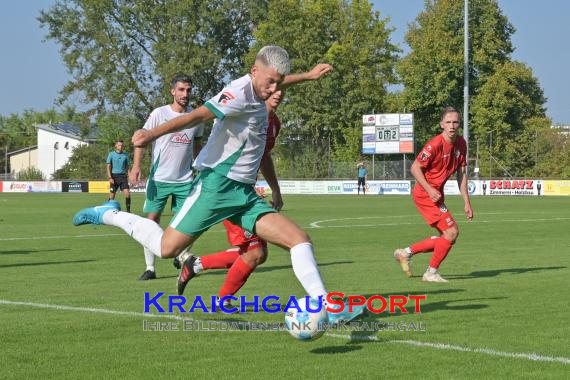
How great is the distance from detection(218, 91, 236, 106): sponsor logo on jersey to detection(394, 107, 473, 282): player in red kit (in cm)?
480

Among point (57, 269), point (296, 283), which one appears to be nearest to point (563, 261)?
point (296, 283)

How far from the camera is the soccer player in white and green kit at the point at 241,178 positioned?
21.6ft

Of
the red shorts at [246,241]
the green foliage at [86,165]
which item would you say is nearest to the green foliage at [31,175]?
the green foliage at [86,165]

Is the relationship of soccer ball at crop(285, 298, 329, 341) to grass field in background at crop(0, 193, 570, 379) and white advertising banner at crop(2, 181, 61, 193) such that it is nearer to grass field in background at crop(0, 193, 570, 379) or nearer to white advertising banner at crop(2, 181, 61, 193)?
grass field in background at crop(0, 193, 570, 379)

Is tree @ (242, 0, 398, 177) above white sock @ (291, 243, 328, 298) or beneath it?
above

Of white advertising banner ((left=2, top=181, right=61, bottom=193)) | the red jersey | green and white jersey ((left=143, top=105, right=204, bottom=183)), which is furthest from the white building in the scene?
the red jersey

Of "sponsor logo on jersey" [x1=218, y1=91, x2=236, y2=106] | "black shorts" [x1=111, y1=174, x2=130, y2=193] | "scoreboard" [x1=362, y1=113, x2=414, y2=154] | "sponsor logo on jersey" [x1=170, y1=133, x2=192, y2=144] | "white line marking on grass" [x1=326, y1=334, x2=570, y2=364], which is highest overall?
"scoreboard" [x1=362, y1=113, x2=414, y2=154]

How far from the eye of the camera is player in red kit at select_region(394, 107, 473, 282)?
11102 mm

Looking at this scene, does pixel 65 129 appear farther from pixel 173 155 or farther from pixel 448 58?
pixel 173 155

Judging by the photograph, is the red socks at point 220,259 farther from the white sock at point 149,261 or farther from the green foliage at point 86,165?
the green foliage at point 86,165

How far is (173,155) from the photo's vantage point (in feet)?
37.2

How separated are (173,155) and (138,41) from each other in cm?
6673

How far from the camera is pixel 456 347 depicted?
6477 millimetres

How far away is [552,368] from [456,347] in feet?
2.71
